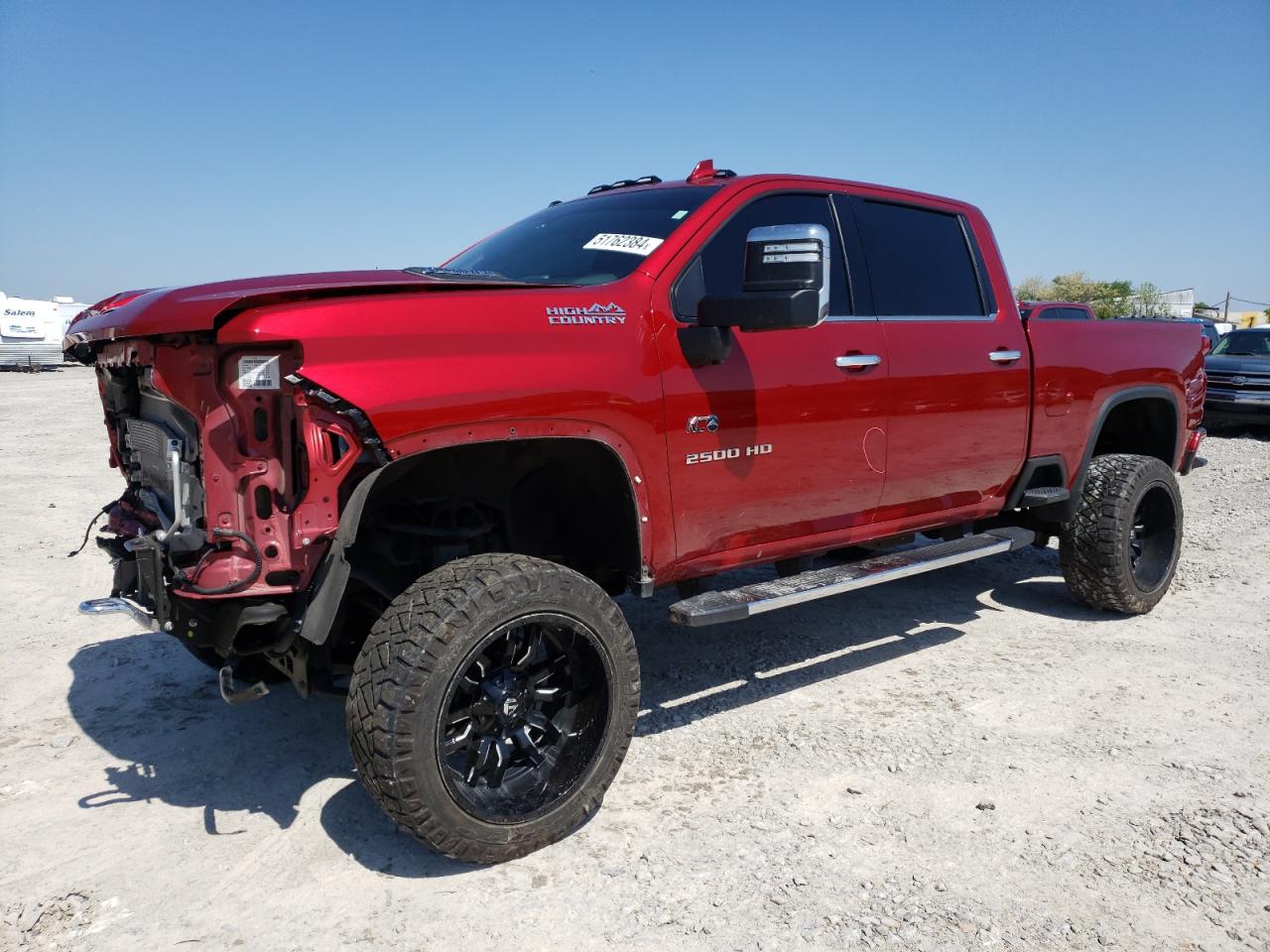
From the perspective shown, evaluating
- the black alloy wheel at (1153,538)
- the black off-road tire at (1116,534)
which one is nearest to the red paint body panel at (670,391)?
the black off-road tire at (1116,534)

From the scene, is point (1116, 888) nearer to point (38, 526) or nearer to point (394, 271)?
point (394, 271)

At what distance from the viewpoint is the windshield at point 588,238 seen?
3477 mm

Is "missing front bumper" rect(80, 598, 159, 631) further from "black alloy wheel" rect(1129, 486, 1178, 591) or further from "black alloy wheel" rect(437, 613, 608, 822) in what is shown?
"black alloy wheel" rect(1129, 486, 1178, 591)

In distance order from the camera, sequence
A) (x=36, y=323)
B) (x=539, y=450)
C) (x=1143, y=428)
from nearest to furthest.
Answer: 1. (x=539, y=450)
2. (x=1143, y=428)
3. (x=36, y=323)

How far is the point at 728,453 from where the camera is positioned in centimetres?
341

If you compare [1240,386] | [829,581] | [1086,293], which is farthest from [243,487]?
[1086,293]

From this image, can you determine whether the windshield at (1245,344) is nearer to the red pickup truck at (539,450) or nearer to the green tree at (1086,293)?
the red pickup truck at (539,450)

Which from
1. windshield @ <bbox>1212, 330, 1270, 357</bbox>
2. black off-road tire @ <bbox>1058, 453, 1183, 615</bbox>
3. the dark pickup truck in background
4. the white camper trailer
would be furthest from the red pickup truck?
the white camper trailer

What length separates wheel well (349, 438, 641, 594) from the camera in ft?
10.2

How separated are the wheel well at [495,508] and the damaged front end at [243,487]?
318 mm

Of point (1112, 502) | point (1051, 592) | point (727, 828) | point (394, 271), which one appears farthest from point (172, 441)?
point (1051, 592)

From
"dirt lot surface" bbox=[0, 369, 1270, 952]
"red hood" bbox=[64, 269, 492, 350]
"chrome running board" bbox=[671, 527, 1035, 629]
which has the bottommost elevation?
"dirt lot surface" bbox=[0, 369, 1270, 952]

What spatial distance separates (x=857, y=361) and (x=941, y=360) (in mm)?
594

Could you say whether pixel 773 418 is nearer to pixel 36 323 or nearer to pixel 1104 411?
pixel 1104 411
